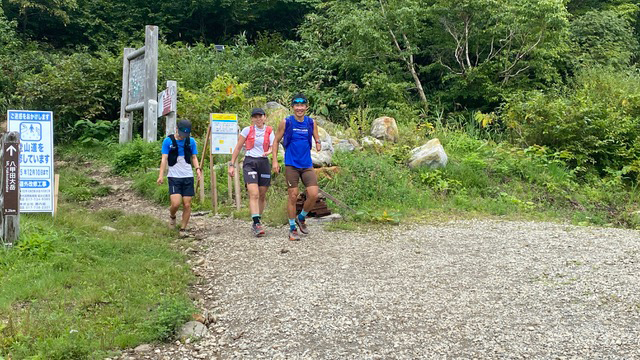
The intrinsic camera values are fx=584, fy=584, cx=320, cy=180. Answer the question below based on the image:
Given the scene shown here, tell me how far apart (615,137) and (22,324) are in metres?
11.5

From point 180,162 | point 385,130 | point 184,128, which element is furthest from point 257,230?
point 385,130

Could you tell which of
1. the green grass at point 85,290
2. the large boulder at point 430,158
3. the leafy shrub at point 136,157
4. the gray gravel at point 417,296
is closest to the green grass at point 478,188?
the large boulder at point 430,158

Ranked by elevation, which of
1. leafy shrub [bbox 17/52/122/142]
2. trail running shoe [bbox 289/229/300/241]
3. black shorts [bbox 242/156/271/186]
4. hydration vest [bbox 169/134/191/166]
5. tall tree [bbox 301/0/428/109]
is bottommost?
trail running shoe [bbox 289/229/300/241]

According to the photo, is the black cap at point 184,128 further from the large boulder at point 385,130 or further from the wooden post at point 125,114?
the wooden post at point 125,114

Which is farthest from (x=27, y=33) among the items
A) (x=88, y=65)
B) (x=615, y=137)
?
(x=615, y=137)

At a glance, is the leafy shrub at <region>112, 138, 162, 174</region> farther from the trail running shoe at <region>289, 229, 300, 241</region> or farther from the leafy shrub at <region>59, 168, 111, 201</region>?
the trail running shoe at <region>289, 229, 300, 241</region>

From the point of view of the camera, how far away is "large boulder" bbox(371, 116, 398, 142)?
41.0 ft

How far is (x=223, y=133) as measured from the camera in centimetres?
953

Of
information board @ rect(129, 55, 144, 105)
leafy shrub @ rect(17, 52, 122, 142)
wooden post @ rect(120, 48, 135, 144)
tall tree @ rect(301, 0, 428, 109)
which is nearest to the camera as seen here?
information board @ rect(129, 55, 144, 105)

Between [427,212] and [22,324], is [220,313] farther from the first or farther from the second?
[427,212]

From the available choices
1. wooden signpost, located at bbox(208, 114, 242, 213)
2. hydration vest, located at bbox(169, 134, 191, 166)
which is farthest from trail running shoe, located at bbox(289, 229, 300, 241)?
wooden signpost, located at bbox(208, 114, 242, 213)

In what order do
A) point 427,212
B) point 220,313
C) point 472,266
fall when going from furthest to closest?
point 427,212 → point 472,266 → point 220,313

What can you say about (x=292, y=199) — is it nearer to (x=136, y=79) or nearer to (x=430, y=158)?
(x=430, y=158)

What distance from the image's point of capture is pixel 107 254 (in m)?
6.19
